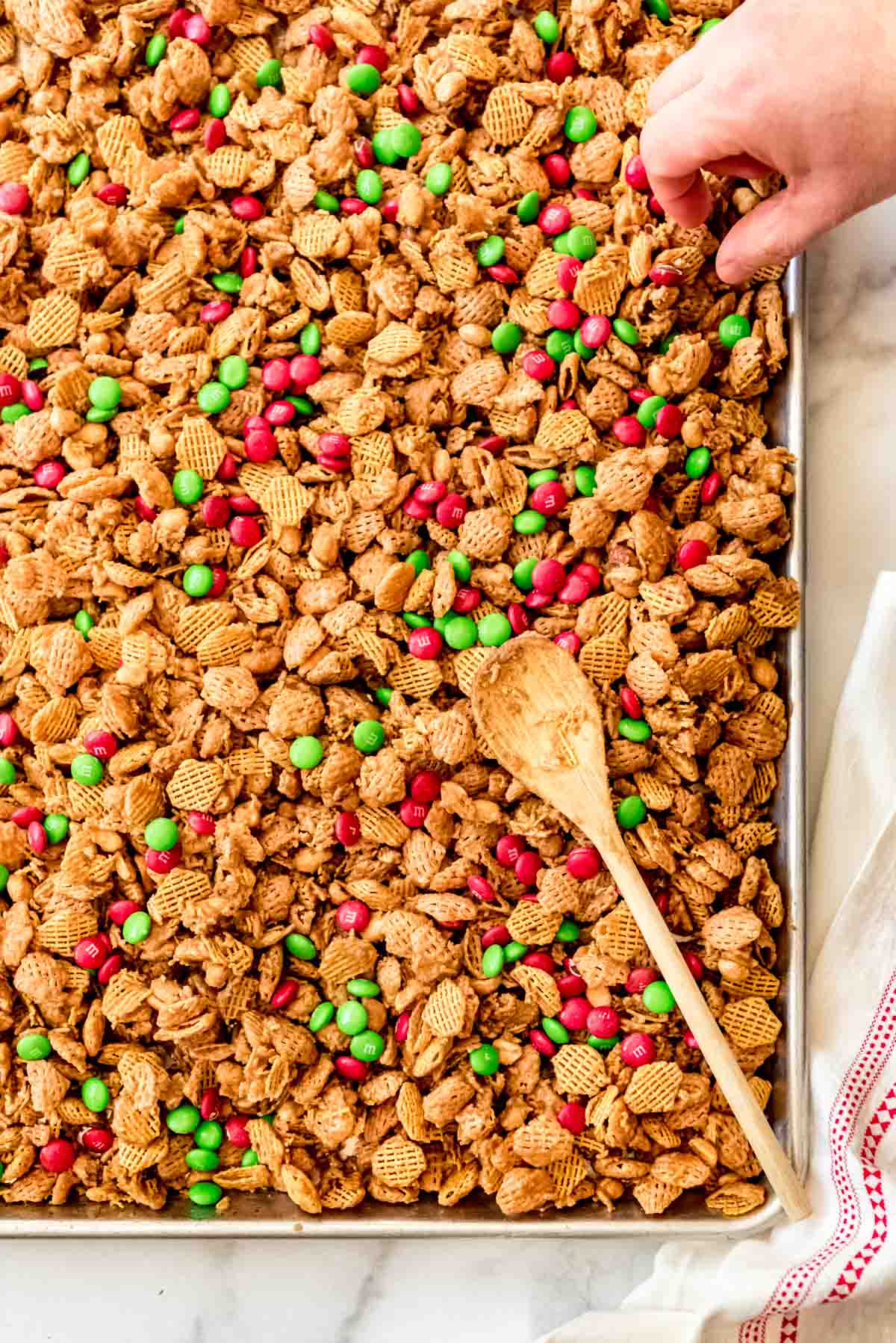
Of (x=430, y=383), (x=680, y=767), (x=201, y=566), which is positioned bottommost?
(x=680, y=767)

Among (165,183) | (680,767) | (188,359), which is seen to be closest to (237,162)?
(165,183)

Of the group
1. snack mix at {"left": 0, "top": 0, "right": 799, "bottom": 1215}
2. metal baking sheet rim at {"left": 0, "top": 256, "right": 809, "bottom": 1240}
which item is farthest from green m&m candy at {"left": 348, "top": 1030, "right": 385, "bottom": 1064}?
metal baking sheet rim at {"left": 0, "top": 256, "right": 809, "bottom": 1240}

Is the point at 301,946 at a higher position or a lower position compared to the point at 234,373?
lower

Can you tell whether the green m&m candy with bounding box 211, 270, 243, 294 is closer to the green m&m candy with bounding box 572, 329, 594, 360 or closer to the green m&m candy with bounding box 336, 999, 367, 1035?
the green m&m candy with bounding box 572, 329, 594, 360

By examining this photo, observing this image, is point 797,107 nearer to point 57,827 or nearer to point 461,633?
point 461,633

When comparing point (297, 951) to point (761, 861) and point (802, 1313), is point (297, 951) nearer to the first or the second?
point (761, 861)

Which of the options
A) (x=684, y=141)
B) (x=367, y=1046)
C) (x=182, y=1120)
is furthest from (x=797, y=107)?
(x=182, y=1120)

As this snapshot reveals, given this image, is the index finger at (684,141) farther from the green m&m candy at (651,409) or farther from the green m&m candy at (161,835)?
the green m&m candy at (161,835)
